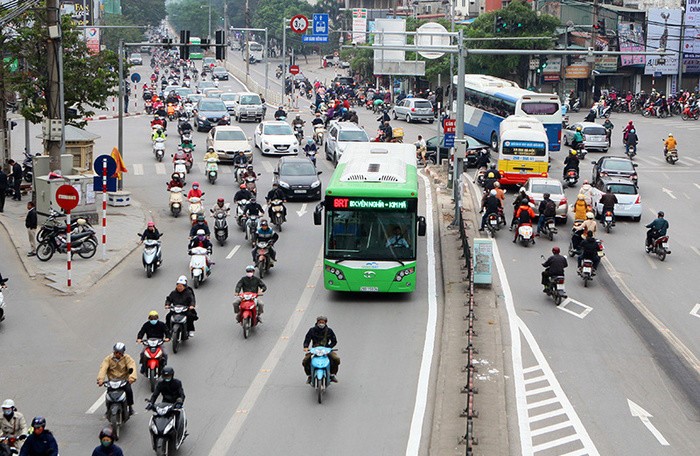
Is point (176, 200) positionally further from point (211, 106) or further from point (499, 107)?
point (211, 106)

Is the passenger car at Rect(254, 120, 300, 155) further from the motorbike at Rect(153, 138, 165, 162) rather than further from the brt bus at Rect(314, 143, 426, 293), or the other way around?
the brt bus at Rect(314, 143, 426, 293)

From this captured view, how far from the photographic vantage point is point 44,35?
41.8m

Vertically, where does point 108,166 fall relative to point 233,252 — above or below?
above

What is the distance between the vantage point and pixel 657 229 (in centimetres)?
3134

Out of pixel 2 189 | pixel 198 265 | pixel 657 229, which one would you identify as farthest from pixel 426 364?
pixel 2 189

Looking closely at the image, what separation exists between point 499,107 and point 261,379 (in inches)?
1441

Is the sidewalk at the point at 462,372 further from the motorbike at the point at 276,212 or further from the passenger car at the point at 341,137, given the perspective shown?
the passenger car at the point at 341,137

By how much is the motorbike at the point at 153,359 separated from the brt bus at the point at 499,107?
113 feet

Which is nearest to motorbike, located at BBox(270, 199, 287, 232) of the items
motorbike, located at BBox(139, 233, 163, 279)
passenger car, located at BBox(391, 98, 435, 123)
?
motorbike, located at BBox(139, 233, 163, 279)

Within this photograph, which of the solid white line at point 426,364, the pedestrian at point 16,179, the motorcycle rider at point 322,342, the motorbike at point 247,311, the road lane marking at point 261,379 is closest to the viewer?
the road lane marking at point 261,379

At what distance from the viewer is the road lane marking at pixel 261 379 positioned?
1609 cm

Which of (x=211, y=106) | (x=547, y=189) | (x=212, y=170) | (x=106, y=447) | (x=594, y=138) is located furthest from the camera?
(x=211, y=106)

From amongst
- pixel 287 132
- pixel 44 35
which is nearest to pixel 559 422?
pixel 44 35

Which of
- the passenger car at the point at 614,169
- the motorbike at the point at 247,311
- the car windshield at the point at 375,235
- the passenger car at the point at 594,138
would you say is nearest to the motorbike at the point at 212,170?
the passenger car at the point at 614,169
